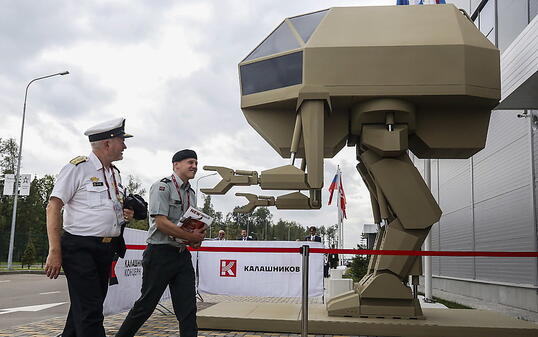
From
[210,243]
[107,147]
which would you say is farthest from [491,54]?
[210,243]

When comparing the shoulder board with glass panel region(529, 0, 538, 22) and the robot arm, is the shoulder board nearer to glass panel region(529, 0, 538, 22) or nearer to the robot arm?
the robot arm

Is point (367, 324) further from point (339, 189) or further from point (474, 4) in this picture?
point (339, 189)

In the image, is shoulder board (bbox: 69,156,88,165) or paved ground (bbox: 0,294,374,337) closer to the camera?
shoulder board (bbox: 69,156,88,165)

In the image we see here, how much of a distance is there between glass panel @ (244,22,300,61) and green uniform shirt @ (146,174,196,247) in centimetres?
251

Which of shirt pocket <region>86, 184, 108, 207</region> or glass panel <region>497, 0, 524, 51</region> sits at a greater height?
glass panel <region>497, 0, 524, 51</region>

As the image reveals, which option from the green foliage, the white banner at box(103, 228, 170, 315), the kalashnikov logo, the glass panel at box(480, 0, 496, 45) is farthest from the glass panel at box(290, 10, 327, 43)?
the green foliage

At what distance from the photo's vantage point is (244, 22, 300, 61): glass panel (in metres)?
6.06

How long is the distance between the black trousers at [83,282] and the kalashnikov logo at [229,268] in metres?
6.37

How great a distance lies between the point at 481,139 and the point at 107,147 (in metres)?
4.51

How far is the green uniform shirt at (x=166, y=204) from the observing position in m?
4.11

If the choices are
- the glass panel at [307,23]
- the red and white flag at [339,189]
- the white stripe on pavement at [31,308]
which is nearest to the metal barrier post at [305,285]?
the glass panel at [307,23]

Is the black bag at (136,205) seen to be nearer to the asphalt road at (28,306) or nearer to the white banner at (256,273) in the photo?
the asphalt road at (28,306)

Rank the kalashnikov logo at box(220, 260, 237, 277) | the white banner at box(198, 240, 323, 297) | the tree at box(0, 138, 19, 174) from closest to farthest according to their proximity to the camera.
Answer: the white banner at box(198, 240, 323, 297) < the kalashnikov logo at box(220, 260, 237, 277) < the tree at box(0, 138, 19, 174)

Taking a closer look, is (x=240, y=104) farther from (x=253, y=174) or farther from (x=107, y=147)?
(x=107, y=147)
